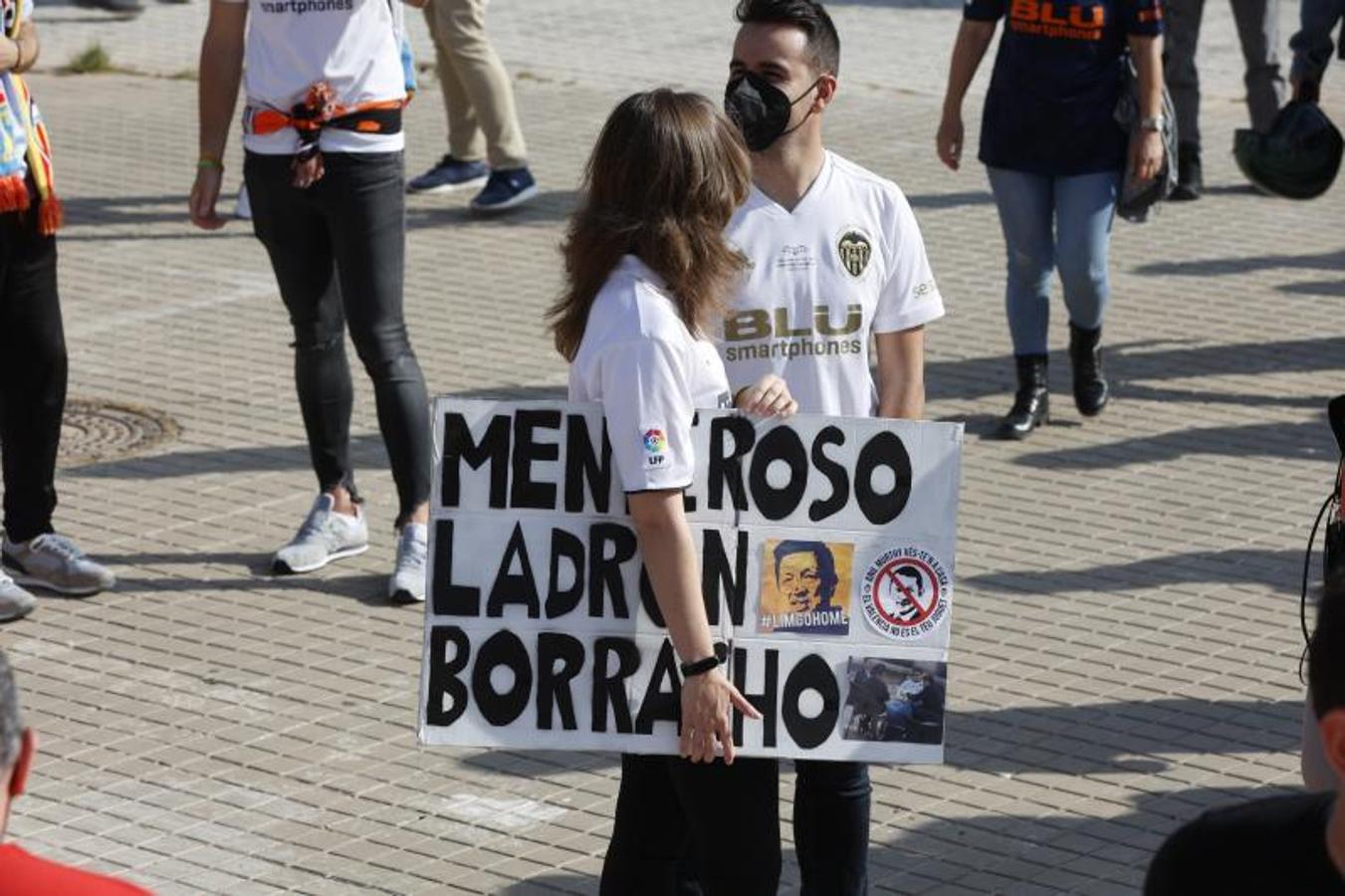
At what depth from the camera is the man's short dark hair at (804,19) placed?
4.53 m

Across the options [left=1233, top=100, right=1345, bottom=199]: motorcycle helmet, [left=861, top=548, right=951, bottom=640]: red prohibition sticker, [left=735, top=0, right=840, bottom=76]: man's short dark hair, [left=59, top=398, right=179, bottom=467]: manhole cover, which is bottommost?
[left=59, top=398, right=179, bottom=467]: manhole cover

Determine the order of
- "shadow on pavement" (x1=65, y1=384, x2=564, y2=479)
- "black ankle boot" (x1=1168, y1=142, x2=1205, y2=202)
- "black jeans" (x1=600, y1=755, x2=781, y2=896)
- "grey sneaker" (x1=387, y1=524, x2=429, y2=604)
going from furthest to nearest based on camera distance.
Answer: "black ankle boot" (x1=1168, y1=142, x2=1205, y2=202) < "shadow on pavement" (x1=65, y1=384, x2=564, y2=479) < "grey sneaker" (x1=387, y1=524, x2=429, y2=604) < "black jeans" (x1=600, y1=755, x2=781, y2=896)

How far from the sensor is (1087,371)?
27.6 feet

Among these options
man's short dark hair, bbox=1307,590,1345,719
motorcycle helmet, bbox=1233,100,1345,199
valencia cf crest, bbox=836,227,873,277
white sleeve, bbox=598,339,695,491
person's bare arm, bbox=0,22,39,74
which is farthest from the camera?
motorcycle helmet, bbox=1233,100,1345,199

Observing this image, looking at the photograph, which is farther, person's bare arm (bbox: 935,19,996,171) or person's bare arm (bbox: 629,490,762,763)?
person's bare arm (bbox: 935,19,996,171)

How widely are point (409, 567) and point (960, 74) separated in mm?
2843

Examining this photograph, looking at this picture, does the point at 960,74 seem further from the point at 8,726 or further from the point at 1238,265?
the point at 8,726

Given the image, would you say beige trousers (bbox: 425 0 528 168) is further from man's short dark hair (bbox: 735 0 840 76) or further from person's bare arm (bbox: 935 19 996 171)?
man's short dark hair (bbox: 735 0 840 76)

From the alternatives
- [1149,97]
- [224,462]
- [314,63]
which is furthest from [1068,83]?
[224,462]

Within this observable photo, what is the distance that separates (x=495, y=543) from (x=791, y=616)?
0.52 meters

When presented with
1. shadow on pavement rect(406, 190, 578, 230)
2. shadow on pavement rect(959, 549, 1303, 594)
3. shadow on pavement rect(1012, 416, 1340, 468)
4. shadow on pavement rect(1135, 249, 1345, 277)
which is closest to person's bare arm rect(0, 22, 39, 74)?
shadow on pavement rect(959, 549, 1303, 594)

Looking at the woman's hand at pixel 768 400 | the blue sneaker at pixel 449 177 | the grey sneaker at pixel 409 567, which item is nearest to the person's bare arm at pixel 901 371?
the woman's hand at pixel 768 400

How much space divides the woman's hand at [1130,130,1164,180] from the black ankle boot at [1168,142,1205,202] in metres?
3.63

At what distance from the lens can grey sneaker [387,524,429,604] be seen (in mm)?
6582
